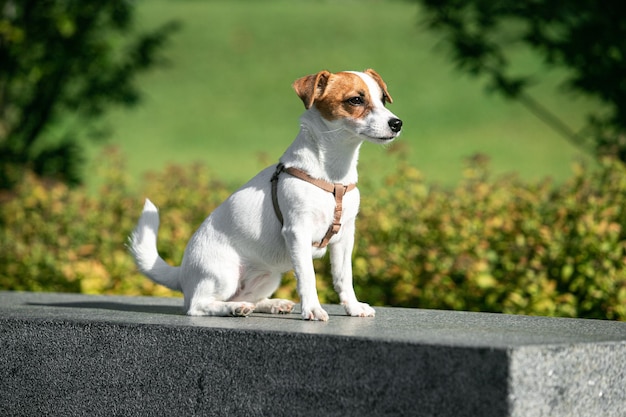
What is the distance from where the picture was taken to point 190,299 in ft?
13.1

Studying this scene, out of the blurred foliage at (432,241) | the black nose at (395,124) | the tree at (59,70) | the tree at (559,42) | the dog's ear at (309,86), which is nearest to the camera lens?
the black nose at (395,124)

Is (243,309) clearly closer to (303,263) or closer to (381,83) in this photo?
(303,263)

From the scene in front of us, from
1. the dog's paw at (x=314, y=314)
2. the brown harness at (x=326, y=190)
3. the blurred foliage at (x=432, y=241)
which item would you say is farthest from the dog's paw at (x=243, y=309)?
the blurred foliage at (x=432, y=241)

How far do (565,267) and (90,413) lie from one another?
300 cm

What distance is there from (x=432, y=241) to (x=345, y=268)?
219 centimetres

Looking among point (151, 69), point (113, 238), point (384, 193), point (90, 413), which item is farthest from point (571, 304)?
point (151, 69)

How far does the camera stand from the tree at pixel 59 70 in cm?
877

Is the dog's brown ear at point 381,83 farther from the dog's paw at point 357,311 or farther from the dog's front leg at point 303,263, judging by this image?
the dog's paw at point 357,311

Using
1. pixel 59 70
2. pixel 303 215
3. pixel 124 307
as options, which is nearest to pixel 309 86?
pixel 303 215

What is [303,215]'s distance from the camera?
3.66 m

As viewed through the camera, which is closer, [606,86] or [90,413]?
[90,413]

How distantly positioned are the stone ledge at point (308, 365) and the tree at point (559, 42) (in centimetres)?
362

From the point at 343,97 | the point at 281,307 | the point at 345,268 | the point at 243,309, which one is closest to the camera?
the point at 343,97

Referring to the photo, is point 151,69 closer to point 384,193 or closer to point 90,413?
point 384,193
